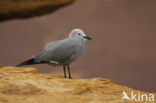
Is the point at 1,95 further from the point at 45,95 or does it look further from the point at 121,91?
the point at 121,91

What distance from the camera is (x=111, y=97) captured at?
179 centimetres

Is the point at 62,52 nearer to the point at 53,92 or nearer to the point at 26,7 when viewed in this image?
the point at 53,92

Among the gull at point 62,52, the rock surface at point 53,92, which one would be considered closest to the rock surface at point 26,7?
the gull at point 62,52

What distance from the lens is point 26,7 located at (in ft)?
17.2

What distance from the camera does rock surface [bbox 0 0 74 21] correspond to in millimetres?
5090

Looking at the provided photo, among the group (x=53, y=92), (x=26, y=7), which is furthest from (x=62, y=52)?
(x=26, y=7)

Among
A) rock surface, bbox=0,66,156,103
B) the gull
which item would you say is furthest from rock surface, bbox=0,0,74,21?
rock surface, bbox=0,66,156,103

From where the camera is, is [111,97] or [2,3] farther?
[2,3]

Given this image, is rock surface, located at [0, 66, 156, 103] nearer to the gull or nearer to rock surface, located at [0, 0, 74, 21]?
the gull

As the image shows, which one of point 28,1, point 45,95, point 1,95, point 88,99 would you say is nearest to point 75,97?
point 88,99

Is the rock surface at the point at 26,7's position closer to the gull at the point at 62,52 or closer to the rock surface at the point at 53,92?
the gull at the point at 62,52

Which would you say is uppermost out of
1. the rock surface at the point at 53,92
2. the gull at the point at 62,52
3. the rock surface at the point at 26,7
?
the rock surface at the point at 26,7

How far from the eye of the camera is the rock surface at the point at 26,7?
200 inches

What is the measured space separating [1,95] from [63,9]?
3.55 metres
